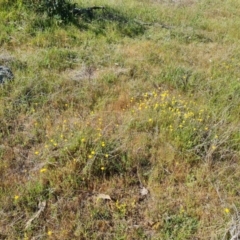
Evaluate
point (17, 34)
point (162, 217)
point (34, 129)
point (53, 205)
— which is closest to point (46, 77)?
point (34, 129)

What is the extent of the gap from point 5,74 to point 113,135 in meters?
2.03

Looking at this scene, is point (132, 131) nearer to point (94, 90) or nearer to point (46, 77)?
point (94, 90)

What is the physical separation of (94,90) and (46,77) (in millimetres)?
789

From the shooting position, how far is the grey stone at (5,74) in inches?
184

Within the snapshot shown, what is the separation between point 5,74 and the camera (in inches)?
188

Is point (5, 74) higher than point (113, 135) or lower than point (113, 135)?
higher

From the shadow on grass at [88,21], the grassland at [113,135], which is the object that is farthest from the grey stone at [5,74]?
the shadow on grass at [88,21]

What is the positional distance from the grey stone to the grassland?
100mm

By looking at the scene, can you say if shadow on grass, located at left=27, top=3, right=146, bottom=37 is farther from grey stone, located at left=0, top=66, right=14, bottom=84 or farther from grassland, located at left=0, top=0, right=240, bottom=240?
grey stone, located at left=0, top=66, right=14, bottom=84

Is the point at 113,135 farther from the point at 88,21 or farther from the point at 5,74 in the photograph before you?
the point at 88,21

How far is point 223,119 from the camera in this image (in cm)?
420

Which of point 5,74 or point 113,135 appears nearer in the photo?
point 113,135

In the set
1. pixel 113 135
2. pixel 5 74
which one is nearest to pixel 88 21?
pixel 5 74

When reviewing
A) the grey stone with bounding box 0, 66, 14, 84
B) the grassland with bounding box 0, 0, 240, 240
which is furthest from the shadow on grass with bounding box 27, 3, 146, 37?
the grey stone with bounding box 0, 66, 14, 84
